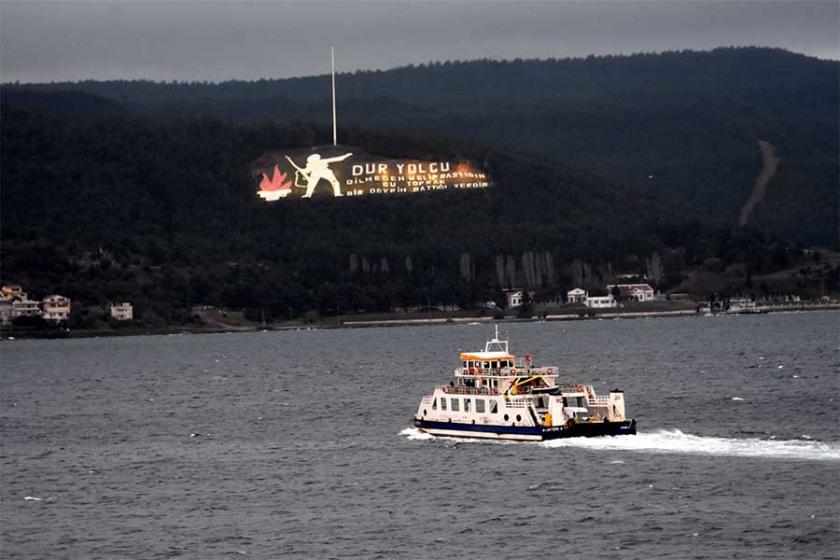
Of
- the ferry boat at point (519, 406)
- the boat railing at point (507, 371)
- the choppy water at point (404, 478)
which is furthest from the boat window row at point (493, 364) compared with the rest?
the choppy water at point (404, 478)

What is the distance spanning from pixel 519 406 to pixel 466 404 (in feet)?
11.1

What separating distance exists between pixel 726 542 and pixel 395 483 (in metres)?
17.3

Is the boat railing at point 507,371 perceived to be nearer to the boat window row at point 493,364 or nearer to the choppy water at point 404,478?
the boat window row at point 493,364

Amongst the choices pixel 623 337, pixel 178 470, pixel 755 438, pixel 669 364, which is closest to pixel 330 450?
pixel 178 470

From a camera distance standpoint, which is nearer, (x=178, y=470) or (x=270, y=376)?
(x=178, y=470)

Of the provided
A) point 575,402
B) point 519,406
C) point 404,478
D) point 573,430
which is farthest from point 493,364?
point 404,478

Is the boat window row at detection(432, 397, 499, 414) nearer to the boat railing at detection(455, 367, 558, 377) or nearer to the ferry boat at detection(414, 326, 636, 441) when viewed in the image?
the ferry boat at detection(414, 326, 636, 441)

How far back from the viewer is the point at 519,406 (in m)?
80.6

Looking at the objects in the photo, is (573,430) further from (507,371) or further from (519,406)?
(507,371)

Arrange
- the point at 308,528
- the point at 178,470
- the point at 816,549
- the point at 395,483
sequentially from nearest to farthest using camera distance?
1. the point at 816,549
2. the point at 308,528
3. the point at 395,483
4. the point at 178,470

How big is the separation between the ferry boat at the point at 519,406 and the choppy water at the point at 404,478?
80cm

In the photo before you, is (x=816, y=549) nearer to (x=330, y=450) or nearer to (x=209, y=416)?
(x=330, y=450)

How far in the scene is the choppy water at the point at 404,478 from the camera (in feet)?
195

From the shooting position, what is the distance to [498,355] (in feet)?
273
